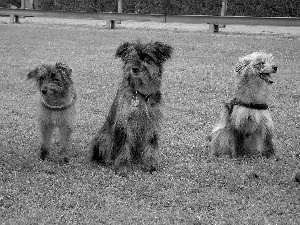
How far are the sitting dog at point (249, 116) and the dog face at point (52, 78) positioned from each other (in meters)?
2.27

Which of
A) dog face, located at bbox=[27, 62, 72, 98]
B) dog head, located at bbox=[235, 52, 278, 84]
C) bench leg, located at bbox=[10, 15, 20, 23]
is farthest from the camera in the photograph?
bench leg, located at bbox=[10, 15, 20, 23]

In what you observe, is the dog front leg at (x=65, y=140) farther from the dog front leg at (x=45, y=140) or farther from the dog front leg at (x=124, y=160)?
the dog front leg at (x=124, y=160)

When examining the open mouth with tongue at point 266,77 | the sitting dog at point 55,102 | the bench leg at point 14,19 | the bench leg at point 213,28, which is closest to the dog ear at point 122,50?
the sitting dog at point 55,102

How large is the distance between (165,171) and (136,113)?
85 centimetres

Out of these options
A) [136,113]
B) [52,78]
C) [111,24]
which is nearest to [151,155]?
[136,113]

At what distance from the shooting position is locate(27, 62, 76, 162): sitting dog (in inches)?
266

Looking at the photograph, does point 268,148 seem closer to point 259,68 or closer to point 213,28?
point 259,68

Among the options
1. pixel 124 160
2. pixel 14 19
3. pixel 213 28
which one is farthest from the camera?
pixel 14 19

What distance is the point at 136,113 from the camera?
6.43 metres

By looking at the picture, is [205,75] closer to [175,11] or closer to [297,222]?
[297,222]

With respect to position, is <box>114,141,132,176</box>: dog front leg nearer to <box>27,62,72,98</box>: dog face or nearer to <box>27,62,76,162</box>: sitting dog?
<box>27,62,76,162</box>: sitting dog

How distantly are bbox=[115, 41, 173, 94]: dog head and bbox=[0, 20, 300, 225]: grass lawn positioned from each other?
1.13m

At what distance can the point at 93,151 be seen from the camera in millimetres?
6914

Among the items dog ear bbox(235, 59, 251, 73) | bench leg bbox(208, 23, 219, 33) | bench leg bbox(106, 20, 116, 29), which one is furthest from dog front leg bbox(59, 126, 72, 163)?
bench leg bbox(106, 20, 116, 29)
